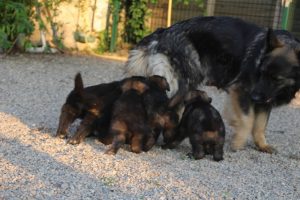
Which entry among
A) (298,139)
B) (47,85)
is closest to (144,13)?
(47,85)

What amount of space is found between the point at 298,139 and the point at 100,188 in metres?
3.40

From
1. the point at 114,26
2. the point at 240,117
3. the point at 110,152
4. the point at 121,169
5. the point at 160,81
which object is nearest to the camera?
the point at 121,169

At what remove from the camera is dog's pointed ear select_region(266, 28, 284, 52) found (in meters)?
4.99

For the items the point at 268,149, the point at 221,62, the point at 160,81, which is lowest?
the point at 268,149

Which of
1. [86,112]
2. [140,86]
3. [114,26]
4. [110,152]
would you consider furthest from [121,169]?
[114,26]

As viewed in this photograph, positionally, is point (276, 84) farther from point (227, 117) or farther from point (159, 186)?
point (159, 186)

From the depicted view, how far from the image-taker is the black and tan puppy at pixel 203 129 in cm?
473

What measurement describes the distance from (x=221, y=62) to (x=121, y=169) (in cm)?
193

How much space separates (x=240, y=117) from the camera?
5.30 m

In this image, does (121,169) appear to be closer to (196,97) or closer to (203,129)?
(203,129)

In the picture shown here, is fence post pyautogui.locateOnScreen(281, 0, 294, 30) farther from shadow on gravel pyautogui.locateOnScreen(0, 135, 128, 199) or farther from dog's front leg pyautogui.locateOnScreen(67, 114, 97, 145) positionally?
shadow on gravel pyautogui.locateOnScreen(0, 135, 128, 199)

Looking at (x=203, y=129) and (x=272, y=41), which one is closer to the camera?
(x=203, y=129)

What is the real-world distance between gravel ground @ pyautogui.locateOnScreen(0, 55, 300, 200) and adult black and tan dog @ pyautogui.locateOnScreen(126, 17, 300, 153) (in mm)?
435

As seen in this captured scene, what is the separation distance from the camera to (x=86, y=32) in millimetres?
12000
